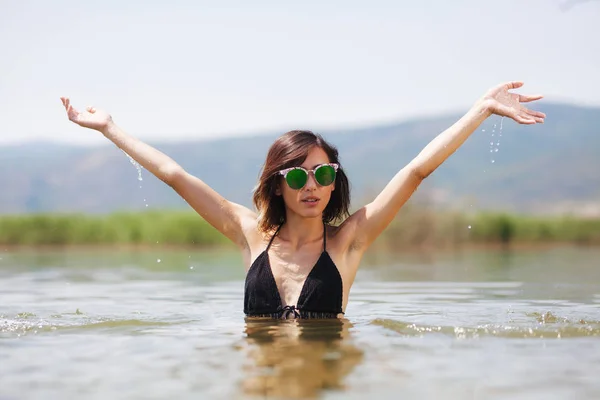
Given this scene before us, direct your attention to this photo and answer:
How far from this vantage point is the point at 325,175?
5648 millimetres

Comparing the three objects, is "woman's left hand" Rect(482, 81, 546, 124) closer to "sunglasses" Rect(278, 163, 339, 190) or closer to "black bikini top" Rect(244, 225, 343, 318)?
"sunglasses" Rect(278, 163, 339, 190)

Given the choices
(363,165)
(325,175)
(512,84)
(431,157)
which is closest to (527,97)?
(512,84)

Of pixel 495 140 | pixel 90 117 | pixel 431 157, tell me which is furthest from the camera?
pixel 495 140

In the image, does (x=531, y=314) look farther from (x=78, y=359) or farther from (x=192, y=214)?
(x=192, y=214)

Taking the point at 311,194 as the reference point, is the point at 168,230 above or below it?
above

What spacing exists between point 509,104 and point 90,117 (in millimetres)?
2614

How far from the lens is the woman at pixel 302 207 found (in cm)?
568

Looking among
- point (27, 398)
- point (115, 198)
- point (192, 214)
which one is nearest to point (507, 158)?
point (115, 198)

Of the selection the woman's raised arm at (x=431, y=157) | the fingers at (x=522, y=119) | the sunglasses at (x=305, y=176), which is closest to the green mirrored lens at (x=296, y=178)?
the sunglasses at (x=305, y=176)

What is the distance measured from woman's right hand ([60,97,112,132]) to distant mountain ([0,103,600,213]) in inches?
4805

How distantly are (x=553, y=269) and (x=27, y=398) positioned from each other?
408 inches

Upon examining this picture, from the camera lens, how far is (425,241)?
2100cm

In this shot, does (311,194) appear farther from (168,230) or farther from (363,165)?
(363,165)

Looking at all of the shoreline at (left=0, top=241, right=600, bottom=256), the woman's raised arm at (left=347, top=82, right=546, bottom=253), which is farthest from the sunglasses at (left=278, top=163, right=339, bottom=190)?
the shoreline at (left=0, top=241, right=600, bottom=256)
